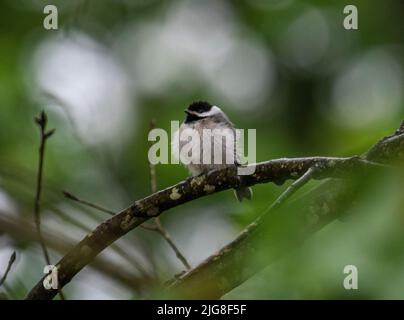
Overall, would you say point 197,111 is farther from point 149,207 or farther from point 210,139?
point 149,207

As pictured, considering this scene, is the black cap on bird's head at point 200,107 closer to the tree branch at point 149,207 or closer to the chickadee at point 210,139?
the chickadee at point 210,139

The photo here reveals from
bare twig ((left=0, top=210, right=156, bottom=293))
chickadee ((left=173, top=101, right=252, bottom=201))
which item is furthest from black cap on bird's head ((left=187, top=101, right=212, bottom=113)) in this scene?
bare twig ((left=0, top=210, right=156, bottom=293))

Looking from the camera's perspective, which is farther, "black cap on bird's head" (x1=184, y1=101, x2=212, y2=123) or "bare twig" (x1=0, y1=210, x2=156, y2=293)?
"black cap on bird's head" (x1=184, y1=101, x2=212, y2=123)

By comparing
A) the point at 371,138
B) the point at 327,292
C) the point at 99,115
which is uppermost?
the point at 99,115

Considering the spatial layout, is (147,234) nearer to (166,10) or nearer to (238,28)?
(238,28)

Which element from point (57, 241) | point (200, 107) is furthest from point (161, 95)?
point (57, 241)

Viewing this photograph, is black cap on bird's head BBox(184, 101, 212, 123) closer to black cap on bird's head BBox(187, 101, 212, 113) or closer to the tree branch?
black cap on bird's head BBox(187, 101, 212, 113)

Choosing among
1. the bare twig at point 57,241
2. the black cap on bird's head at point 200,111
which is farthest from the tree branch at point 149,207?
the black cap on bird's head at point 200,111
